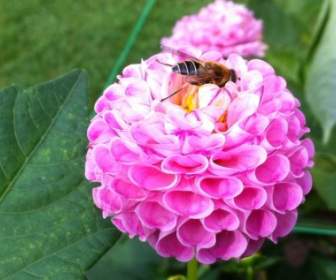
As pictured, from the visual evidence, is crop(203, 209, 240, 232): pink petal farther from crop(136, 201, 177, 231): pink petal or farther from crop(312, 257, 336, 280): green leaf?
crop(312, 257, 336, 280): green leaf

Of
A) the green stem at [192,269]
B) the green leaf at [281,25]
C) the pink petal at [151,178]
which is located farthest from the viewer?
the green leaf at [281,25]

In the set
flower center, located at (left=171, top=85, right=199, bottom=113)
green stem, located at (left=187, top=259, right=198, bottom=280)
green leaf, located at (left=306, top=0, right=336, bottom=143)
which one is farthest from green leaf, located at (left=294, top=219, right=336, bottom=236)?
flower center, located at (left=171, top=85, right=199, bottom=113)

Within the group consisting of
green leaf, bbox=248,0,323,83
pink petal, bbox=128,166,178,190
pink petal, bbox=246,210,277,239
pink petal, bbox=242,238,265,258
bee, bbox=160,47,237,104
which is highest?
bee, bbox=160,47,237,104

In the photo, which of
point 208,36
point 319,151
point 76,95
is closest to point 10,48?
point 208,36

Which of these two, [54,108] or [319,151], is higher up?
[54,108]

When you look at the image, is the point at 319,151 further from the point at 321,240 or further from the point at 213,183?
the point at 213,183

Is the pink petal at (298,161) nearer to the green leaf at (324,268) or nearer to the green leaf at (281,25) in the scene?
the green leaf at (324,268)

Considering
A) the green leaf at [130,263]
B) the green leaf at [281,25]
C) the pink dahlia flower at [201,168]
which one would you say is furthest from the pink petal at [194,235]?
the green leaf at [281,25]
